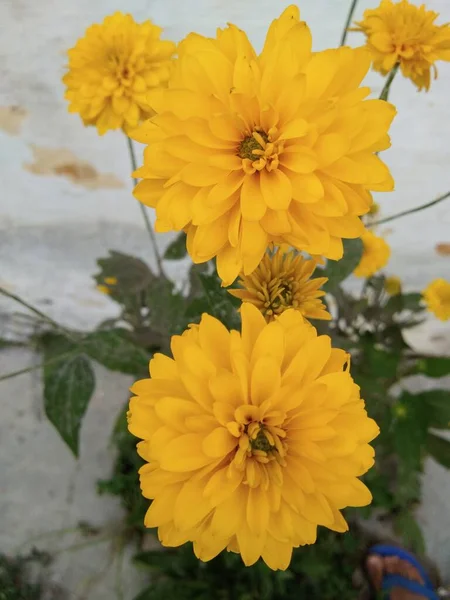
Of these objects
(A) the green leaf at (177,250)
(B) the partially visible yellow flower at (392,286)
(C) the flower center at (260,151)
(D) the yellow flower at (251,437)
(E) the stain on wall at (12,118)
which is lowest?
(D) the yellow flower at (251,437)

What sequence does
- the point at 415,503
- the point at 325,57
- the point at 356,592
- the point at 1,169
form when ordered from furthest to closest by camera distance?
the point at 415,503
the point at 356,592
the point at 1,169
the point at 325,57

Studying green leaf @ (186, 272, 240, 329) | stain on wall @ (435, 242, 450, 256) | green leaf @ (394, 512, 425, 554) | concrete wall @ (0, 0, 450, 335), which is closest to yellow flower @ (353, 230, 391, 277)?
concrete wall @ (0, 0, 450, 335)

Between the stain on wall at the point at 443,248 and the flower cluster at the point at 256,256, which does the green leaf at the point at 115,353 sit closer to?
the flower cluster at the point at 256,256

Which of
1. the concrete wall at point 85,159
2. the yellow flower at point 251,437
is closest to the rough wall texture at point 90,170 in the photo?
the concrete wall at point 85,159

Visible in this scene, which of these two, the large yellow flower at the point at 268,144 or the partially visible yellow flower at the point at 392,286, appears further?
the partially visible yellow flower at the point at 392,286

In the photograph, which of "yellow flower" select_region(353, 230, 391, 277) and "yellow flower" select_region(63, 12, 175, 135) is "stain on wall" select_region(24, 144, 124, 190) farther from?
"yellow flower" select_region(353, 230, 391, 277)

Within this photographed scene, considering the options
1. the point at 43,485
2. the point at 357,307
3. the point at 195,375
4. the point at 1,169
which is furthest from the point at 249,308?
the point at 43,485

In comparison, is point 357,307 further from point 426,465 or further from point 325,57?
point 325,57
